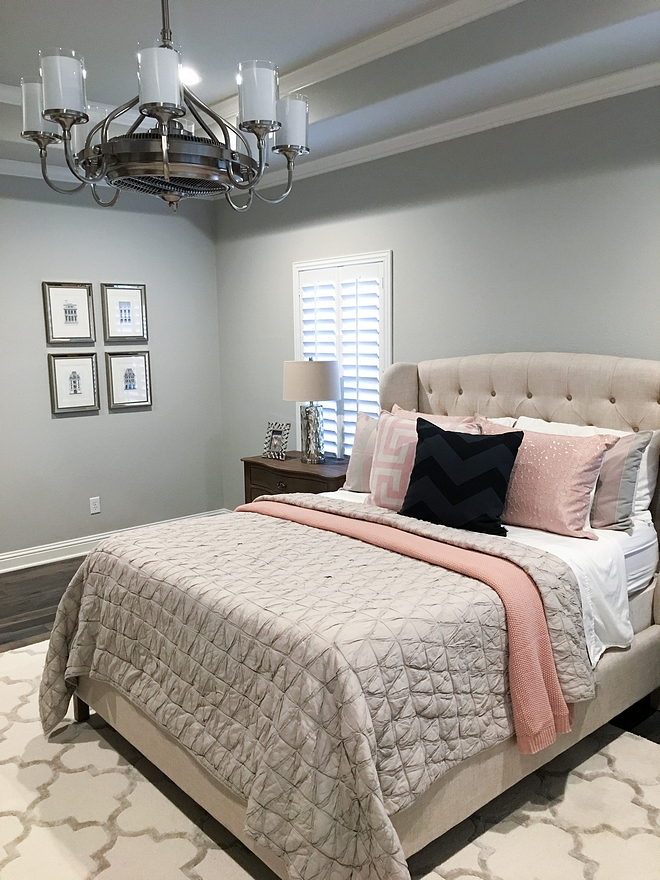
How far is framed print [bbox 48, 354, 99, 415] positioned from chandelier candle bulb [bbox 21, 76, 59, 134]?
9.31ft

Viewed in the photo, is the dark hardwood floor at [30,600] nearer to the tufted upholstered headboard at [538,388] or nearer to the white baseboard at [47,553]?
the white baseboard at [47,553]

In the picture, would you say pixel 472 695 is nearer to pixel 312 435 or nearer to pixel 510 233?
pixel 510 233

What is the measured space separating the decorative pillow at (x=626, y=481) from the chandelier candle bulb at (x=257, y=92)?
5.95 feet

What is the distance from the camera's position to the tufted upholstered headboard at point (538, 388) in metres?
3.08

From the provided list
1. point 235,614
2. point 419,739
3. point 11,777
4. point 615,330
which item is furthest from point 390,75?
point 11,777

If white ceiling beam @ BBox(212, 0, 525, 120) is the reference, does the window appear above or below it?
below

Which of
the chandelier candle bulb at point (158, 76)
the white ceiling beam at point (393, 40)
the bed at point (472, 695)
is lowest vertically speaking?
the bed at point (472, 695)

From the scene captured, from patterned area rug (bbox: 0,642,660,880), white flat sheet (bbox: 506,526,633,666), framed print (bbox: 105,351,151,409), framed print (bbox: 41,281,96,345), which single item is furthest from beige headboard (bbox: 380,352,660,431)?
framed print (bbox: 41,281,96,345)

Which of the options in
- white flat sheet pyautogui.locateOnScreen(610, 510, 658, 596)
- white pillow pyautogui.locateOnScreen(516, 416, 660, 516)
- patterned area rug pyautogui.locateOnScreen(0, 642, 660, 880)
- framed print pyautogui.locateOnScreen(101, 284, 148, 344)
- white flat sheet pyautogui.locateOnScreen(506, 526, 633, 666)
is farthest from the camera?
framed print pyautogui.locateOnScreen(101, 284, 148, 344)

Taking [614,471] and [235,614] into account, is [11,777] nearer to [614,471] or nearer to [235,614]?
[235,614]

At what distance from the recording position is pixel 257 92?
200 cm

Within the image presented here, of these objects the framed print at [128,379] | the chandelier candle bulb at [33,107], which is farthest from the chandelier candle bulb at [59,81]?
the framed print at [128,379]

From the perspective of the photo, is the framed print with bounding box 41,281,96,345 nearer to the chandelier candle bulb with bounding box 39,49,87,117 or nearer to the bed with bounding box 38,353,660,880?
the bed with bounding box 38,353,660,880

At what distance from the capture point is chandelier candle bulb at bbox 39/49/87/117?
193 cm
